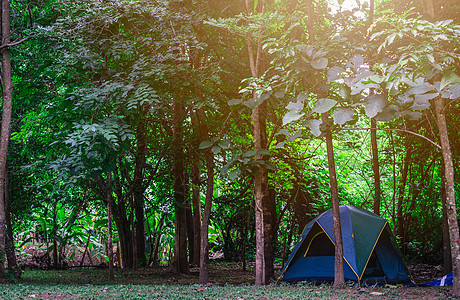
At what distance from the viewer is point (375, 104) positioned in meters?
2.83

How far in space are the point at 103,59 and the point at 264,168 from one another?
133 inches

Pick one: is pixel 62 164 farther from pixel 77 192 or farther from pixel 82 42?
pixel 77 192

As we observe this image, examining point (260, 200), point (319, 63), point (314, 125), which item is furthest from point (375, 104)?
point (260, 200)

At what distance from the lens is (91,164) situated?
5.83 meters

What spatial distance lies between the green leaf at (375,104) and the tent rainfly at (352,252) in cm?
472

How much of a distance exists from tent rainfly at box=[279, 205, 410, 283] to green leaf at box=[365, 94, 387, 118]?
472 cm

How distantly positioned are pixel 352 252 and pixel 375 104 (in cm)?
483

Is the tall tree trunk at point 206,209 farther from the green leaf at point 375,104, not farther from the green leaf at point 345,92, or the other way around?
the green leaf at point 375,104

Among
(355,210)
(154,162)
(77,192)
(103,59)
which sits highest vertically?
(103,59)

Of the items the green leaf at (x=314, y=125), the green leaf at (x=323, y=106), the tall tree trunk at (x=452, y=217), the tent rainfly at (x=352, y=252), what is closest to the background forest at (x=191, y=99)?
the tall tree trunk at (x=452, y=217)

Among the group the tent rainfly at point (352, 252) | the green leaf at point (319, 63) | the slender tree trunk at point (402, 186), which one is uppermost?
the green leaf at point (319, 63)

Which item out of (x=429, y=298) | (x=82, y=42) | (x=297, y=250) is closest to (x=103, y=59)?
(x=82, y=42)

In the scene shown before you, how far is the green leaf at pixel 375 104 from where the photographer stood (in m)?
2.79

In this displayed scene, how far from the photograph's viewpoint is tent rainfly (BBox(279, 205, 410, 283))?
7066mm
